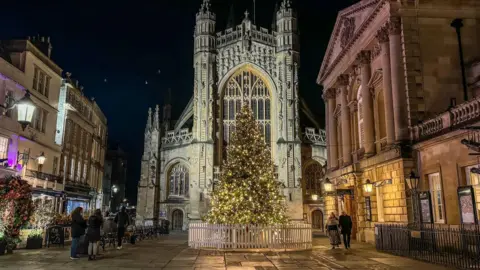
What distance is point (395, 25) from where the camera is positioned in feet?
61.9

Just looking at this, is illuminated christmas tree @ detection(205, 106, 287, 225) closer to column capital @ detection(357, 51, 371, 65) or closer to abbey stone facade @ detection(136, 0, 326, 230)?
column capital @ detection(357, 51, 371, 65)

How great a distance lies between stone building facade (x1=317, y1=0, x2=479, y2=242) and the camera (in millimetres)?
18094

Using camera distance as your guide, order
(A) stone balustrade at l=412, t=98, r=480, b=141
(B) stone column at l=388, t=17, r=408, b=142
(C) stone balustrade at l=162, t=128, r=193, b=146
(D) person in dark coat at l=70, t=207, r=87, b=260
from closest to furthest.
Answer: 1. (D) person in dark coat at l=70, t=207, r=87, b=260
2. (A) stone balustrade at l=412, t=98, r=480, b=141
3. (B) stone column at l=388, t=17, r=408, b=142
4. (C) stone balustrade at l=162, t=128, r=193, b=146

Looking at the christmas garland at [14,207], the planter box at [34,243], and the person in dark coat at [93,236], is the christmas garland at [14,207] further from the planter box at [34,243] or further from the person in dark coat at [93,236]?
the person in dark coat at [93,236]

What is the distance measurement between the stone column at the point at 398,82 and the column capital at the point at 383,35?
53 cm

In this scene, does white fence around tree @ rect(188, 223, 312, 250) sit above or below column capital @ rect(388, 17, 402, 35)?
below

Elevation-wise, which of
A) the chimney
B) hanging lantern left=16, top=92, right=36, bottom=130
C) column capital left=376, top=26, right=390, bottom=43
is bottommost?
hanging lantern left=16, top=92, right=36, bottom=130

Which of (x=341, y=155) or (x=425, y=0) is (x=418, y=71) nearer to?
(x=425, y=0)

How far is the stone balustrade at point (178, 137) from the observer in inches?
1818

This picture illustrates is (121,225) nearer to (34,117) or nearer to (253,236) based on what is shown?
(253,236)

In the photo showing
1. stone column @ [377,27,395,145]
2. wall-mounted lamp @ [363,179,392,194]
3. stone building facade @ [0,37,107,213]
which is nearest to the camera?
wall-mounted lamp @ [363,179,392,194]

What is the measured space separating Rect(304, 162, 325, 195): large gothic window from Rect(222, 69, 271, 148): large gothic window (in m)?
6.33

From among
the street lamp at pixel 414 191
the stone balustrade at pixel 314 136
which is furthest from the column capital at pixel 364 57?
the stone balustrade at pixel 314 136

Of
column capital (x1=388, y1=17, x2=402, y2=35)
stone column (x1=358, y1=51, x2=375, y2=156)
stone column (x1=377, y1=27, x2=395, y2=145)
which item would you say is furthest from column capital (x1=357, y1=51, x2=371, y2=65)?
column capital (x1=388, y1=17, x2=402, y2=35)
